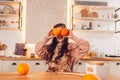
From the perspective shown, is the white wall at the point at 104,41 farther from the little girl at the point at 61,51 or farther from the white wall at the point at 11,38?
the little girl at the point at 61,51

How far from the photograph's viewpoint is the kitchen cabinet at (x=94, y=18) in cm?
423

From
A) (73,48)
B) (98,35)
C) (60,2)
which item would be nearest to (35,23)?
(60,2)

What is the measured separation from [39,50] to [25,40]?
176 cm

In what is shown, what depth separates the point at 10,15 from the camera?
4.07 meters

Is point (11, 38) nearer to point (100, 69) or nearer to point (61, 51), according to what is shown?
point (61, 51)

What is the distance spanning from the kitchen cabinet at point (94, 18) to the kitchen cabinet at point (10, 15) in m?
1.02

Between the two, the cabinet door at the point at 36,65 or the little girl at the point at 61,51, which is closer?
the little girl at the point at 61,51

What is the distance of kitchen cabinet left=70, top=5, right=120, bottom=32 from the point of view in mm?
4234

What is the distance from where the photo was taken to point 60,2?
4207 millimetres

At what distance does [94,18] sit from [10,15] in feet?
5.33

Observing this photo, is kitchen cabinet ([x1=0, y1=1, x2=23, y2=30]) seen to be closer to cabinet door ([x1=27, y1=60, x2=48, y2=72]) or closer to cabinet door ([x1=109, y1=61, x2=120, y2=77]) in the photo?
cabinet door ([x1=27, y1=60, x2=48, y2=72])

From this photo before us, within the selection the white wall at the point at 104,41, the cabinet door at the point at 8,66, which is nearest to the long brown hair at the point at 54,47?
the cabinet door at the point at 8,66

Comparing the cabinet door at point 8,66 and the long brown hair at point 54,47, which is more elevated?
the long brown hair at point 54,47

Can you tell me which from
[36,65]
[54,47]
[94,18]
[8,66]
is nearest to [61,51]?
[54,47]
